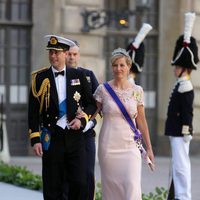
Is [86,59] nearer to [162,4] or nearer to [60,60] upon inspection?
[162,4]

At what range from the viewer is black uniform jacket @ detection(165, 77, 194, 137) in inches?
464

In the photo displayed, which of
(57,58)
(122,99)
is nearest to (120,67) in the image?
(122,99)

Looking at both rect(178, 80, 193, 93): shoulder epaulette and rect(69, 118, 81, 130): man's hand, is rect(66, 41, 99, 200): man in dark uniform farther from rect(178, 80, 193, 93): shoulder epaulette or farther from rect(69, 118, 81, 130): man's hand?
rect(178, 80, 193, 93): shoulder epaulette

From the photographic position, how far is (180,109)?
467 inches

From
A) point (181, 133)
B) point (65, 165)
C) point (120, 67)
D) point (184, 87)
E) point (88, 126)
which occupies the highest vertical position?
point (120, 67)

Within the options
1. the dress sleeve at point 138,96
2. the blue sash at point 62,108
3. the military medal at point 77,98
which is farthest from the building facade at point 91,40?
the blue sash at point 62,108

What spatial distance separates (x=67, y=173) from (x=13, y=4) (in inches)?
445

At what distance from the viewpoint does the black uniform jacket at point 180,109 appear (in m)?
11.8

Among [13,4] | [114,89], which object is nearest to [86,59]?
[13,4]

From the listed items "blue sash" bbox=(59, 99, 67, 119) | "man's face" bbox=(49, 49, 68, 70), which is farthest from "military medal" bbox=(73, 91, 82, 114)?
"man's face" bbox=(49, 49, 68, 70)

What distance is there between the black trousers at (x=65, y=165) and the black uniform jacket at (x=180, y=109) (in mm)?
3258

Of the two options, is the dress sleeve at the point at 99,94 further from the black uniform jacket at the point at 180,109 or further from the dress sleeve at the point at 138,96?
the black uniform jacket at the point at 180,109

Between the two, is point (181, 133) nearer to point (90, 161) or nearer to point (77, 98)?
point (90, 161)

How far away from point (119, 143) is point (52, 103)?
0.83m
